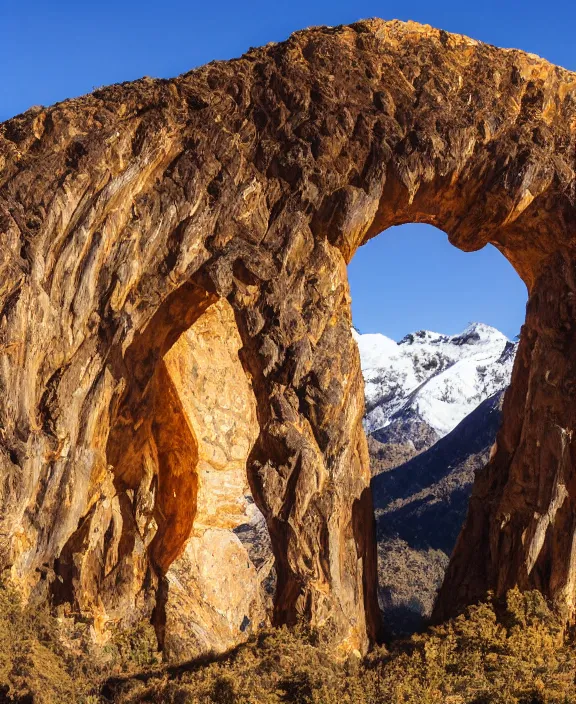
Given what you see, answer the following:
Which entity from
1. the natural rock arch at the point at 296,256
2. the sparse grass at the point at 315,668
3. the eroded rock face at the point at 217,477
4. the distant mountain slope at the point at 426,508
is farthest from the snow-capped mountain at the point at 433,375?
the sparse grass at the point at 315,668

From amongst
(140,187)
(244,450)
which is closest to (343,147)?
(140,187)

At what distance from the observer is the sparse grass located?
57.4 ft

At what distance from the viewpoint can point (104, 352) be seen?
20.9 metres

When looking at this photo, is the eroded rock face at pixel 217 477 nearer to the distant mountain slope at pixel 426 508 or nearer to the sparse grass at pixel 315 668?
the sparse grass at pixel 315 668

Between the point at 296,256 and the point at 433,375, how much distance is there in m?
65.9

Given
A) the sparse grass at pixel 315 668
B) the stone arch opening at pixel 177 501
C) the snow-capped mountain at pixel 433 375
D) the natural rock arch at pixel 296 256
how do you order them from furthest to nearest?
the snow-capped mountain at pixel 433 375 < the stone arch opening at pixel 177 501 < the natural rock arch at pixel 296 256 < the sparse grass at pixel 315 668

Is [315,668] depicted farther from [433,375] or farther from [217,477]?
[433,375]

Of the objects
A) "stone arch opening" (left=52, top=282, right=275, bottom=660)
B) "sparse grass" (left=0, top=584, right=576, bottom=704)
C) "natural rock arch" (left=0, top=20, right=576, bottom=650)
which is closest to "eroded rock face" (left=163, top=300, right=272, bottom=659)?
"stone arch opening" (left=52, top=282, right=275, bottom=660)

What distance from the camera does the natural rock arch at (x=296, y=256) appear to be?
786 inches

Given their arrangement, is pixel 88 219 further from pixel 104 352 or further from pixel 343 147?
pixel 343 147

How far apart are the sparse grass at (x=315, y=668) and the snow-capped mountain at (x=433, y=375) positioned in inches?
2144

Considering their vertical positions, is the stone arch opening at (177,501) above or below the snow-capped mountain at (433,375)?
below

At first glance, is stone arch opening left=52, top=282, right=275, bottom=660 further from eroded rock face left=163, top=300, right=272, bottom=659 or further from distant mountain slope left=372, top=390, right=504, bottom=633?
distant mountain slope left=372, top=390, right=504, bottom=633

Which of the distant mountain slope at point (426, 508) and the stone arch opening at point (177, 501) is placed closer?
the stone arch opening at point (177, 501)
